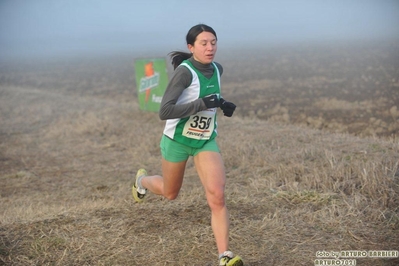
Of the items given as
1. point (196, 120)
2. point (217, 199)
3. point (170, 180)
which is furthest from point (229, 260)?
point (196, 120)

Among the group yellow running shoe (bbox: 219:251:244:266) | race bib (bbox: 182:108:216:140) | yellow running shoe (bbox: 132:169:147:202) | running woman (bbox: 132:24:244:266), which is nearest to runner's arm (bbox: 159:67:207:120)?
running woman (bbox: 132:24:244:266)

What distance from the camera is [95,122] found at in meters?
11.7

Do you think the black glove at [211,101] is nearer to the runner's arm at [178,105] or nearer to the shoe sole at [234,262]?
the runner's arm at [178,105]

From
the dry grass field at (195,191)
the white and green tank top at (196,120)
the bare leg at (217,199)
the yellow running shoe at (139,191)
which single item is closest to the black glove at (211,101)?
the white and green tank top at (196,120)

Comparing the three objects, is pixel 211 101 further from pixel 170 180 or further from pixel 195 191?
pixel 195 191

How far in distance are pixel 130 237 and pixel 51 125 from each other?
29.5ft

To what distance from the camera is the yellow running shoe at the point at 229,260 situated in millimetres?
3496

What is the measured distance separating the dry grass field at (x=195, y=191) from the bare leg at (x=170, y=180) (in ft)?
1.20

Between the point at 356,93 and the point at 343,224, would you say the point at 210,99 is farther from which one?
the point at 356,93

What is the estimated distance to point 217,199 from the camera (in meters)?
3.68

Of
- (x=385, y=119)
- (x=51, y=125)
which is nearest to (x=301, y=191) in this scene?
(x=385, y=119)

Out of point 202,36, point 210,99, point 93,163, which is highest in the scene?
point 202,36

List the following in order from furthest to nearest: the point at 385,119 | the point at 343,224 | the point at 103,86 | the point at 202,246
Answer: the point at 103,86 → the point at 385,119 → the point at 343,224 → the point at 202,246

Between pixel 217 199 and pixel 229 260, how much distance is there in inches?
18.0
